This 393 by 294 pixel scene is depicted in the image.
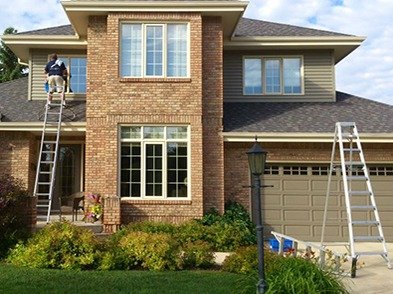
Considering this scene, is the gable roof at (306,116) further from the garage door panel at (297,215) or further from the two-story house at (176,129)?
the garage door panel at (297,215)

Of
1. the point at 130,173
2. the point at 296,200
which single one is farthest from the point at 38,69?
the point at 296,200

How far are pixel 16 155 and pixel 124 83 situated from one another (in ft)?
12.7

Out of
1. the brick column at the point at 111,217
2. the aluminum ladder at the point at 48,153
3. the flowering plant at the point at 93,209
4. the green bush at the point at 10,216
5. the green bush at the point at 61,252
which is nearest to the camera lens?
the green bush at the point at 61,252

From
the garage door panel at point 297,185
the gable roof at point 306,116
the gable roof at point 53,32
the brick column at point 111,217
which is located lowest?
the brick column at point 111,217

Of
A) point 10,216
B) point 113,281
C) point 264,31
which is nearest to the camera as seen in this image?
point 113,281

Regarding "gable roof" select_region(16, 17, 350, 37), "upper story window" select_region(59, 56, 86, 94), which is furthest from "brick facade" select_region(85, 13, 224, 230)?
"gable roof" select_region(16, 17, 350, 37)

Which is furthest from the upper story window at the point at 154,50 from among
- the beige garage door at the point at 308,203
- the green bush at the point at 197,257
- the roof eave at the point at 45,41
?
the green bush at the point at 197,257

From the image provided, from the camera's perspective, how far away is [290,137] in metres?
15.3

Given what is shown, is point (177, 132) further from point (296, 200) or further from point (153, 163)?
point (296, 200)

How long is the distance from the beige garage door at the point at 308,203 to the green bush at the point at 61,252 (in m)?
6.63

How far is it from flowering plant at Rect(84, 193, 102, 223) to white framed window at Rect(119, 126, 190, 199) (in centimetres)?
67

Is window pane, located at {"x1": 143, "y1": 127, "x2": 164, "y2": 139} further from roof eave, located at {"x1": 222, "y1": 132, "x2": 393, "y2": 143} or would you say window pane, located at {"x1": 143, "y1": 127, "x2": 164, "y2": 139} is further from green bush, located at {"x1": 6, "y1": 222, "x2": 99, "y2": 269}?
green bush, located at {"x1": 6, "y1": 222, "x2": 99, "y2": 269}

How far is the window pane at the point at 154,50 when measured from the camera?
15.1m

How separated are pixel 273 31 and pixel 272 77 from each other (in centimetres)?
173
